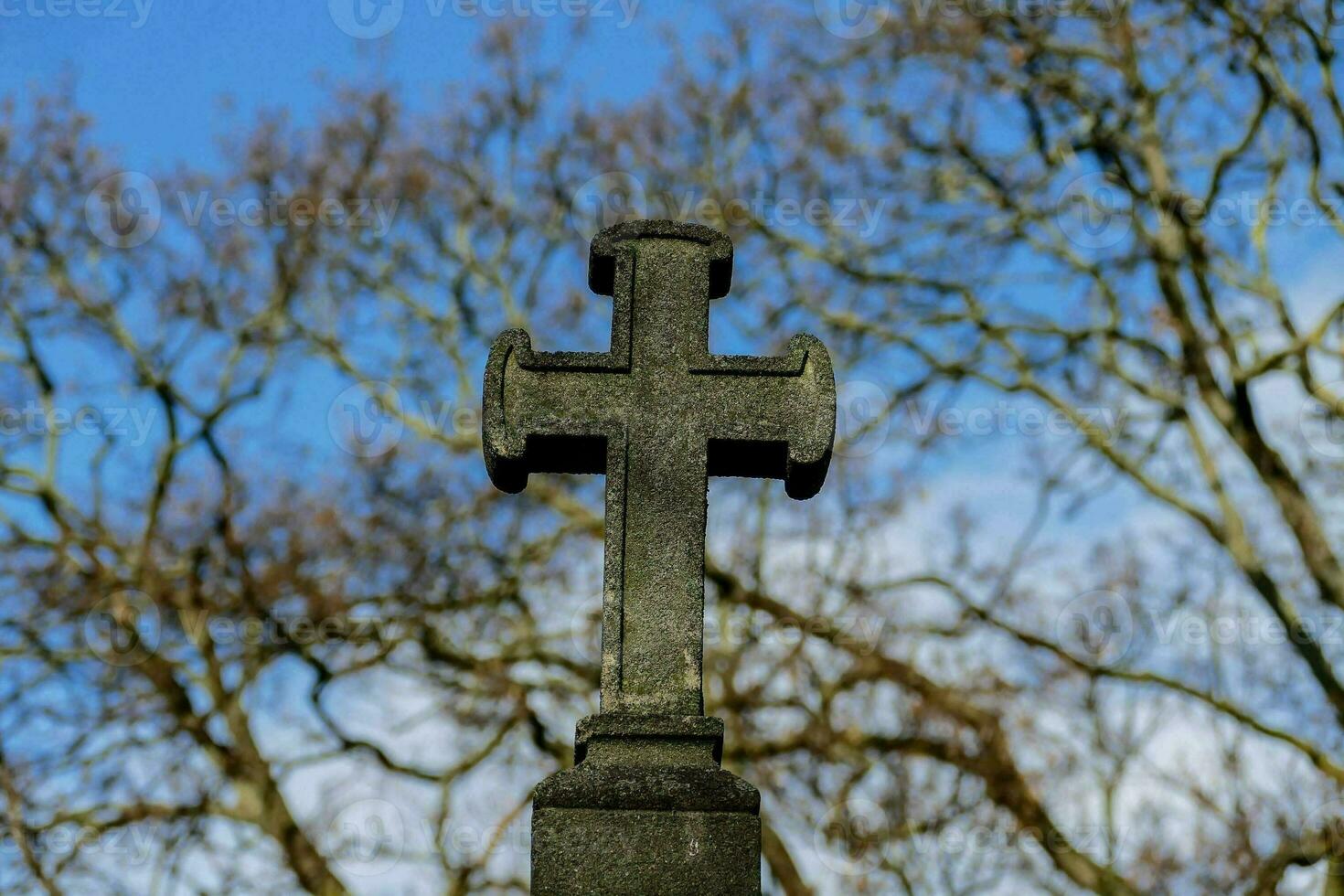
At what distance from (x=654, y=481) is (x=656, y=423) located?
0.17m

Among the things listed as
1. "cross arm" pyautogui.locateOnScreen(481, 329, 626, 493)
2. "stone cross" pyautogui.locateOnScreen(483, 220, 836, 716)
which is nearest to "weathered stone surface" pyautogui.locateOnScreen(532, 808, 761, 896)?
"stone cross" pyautogui.locateOnScreen(483, 220, 836, 716)

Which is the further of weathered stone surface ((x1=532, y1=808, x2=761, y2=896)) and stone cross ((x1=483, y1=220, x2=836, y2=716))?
stone cross ((x1=483, y1=220, x2=836, y2=716))

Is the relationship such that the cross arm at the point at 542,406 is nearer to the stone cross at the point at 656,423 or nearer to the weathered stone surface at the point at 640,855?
the stone cross at the point at 656,423

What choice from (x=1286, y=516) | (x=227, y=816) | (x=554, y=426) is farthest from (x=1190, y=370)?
(x=554, y=426)

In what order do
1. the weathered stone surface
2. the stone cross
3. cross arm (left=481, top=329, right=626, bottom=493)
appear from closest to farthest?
the weathered stone surface → the stone cross → cross arm (left=481, top=329, right=626, bottom=493)

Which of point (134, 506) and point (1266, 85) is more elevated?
point (1266, 85)

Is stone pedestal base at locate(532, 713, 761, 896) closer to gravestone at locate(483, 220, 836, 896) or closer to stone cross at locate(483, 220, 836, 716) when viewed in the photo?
gravestone at locate(483, 220, 836, 896)

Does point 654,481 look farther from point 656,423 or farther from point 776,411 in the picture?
point 776,411

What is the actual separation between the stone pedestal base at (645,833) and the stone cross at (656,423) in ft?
1.05

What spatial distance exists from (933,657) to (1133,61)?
543 centimetres

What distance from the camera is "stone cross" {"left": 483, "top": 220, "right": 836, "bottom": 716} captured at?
3.96 metres

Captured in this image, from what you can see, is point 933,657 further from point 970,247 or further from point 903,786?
point 970,247

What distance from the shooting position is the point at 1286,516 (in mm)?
12383

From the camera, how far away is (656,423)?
4152 millimetres
